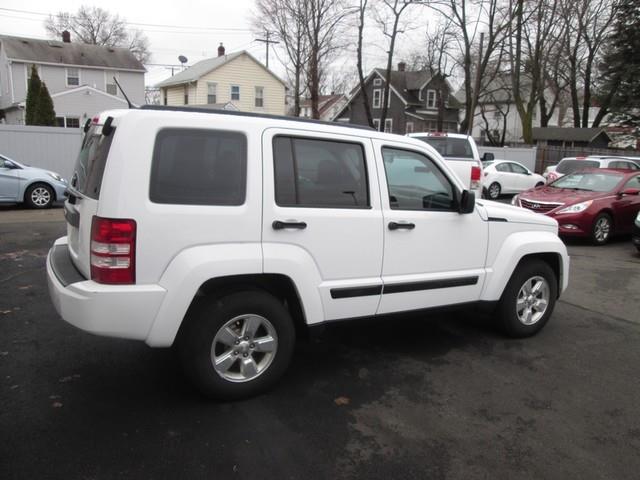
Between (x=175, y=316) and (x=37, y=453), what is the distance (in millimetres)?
1044

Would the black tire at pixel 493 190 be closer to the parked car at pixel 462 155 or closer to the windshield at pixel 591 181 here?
the parked car at pixel 462 155

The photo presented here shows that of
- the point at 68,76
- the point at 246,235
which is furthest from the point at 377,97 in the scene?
the point at 246,235

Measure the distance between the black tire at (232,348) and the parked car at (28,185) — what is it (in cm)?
1100

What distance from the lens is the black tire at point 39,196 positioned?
494 inches

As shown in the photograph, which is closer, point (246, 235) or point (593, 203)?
point (246, 235)

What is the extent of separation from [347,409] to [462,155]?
9940mm

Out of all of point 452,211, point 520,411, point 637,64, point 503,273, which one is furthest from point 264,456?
point 637,64

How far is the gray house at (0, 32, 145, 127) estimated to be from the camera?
1224 inches

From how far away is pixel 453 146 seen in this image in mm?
12531

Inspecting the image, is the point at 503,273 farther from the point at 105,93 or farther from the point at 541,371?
the point at 105,93

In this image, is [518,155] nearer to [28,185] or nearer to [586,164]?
[586,164]

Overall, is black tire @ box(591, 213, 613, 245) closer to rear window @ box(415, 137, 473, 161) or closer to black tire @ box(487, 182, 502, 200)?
rear window @ box(415, 137, 473, 161)

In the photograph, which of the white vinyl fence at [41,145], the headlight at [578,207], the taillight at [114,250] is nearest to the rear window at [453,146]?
the headlight at [578,207]

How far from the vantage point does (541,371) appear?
429 cm
